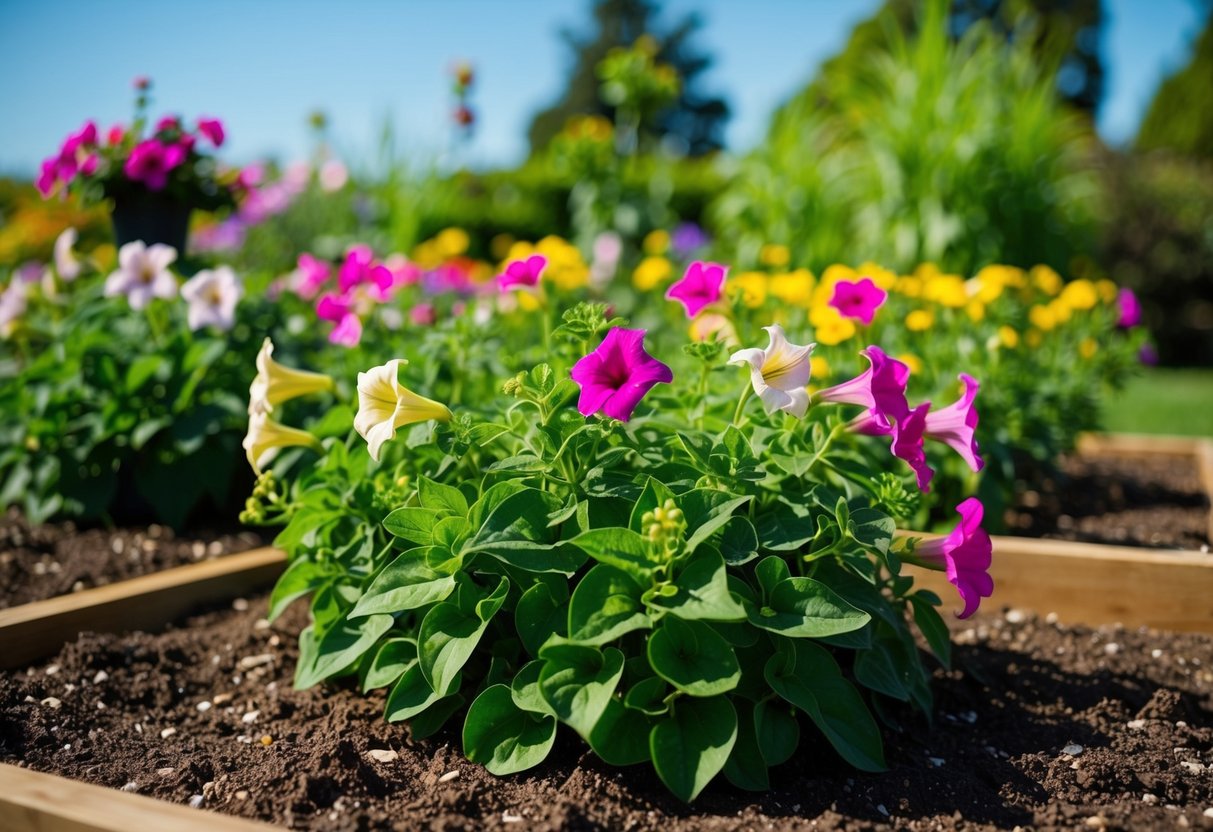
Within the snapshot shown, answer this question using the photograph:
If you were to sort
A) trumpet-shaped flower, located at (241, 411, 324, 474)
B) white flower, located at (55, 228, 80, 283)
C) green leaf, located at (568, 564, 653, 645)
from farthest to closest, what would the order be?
white flower, located at (55, 228, 80, 283), trumpet-shaped flower, located at (241, 411, 324, 474), green leaf, located at (568, 564, 653, 645)

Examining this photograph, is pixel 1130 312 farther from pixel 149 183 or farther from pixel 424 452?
pixel 149 183

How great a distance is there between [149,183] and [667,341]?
1.95m

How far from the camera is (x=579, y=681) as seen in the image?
5.10 feet

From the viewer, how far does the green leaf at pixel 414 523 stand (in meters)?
1.70

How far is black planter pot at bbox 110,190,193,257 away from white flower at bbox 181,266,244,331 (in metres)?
0.92

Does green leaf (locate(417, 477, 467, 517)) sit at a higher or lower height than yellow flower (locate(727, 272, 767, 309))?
lower

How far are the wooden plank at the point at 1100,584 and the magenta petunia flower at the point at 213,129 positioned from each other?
2858 mm

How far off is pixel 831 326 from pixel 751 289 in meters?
0.46

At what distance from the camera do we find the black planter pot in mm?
3586

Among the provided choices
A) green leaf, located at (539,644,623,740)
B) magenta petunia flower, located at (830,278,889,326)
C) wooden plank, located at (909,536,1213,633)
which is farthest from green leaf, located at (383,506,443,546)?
wooden plank, located at (909,536,1213,633)

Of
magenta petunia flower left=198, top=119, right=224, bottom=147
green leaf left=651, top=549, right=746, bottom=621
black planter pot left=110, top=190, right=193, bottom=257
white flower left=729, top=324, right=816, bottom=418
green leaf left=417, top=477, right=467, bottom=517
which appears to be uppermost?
magenta petunia flower left=198, top=119, right=224, bottom=147

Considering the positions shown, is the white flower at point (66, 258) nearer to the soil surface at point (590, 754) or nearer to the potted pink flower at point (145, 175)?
the potted pink flower at point (145, 175)

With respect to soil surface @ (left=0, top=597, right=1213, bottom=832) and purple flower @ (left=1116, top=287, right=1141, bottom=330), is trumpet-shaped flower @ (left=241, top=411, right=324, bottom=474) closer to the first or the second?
Answer: soil surface @ (left=0, top=597, right=1213, bottom=832)

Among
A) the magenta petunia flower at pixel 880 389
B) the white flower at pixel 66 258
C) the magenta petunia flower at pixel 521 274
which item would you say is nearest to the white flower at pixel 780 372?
the magenta petunia flower at pixel 880 389
